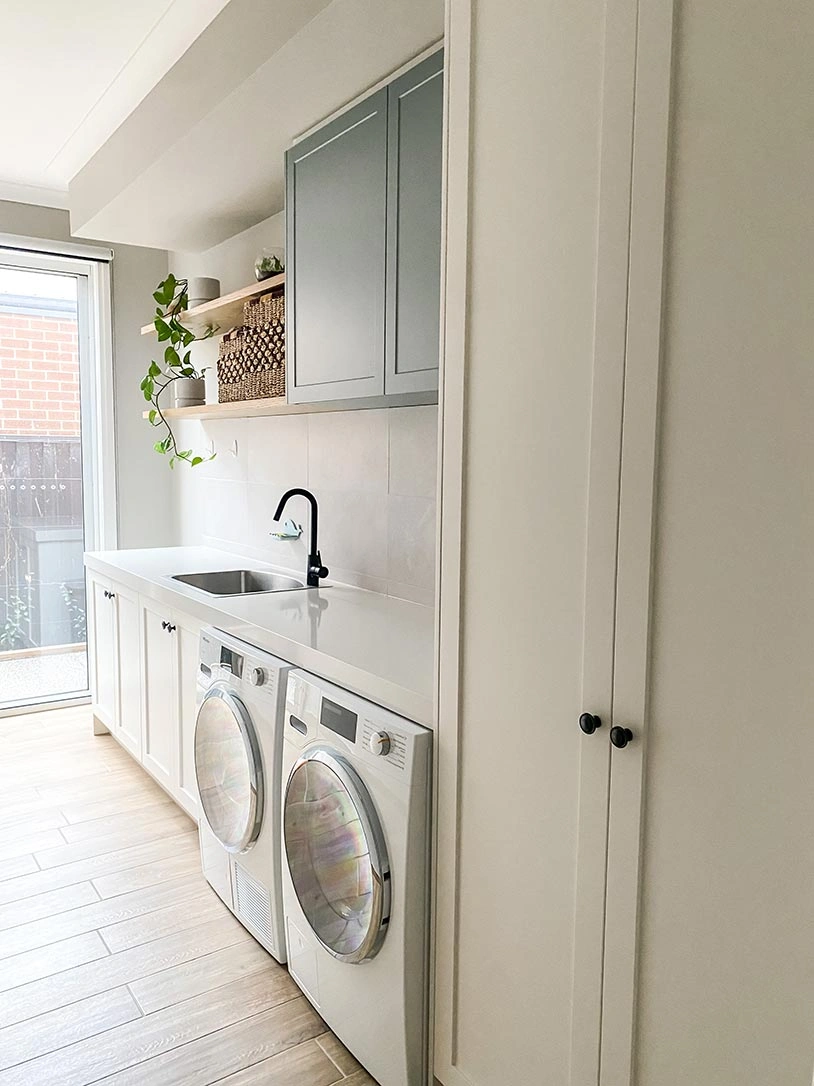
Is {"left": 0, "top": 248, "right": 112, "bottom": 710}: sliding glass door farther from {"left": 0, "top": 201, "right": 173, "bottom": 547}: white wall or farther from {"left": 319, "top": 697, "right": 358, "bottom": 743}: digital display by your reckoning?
{"left": 319, "top": 697, "right": 358, "bottom": 743}: digital display

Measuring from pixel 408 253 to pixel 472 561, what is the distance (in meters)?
0.92

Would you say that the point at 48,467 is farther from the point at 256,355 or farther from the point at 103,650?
the point at 256,355

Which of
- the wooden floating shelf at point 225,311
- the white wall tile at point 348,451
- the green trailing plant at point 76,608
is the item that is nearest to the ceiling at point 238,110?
the wooden floating shelf at point 225,311

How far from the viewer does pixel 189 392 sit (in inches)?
144

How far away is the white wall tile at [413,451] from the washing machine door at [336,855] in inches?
39.3

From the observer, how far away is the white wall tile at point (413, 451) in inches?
101

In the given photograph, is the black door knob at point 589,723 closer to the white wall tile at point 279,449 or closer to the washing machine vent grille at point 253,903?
the washing machine vent grille at point 253,903

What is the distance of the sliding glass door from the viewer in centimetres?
418

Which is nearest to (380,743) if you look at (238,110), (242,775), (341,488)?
(242,775)

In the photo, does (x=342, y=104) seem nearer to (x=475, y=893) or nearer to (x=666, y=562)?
(x=666, y=562)

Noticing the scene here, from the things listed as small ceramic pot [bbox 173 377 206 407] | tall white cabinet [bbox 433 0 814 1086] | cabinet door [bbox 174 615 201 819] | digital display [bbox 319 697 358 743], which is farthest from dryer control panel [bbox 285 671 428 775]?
small ceramic pot [bbox 173 377 206 407]

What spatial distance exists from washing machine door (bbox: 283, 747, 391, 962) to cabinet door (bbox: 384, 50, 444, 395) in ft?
3.10

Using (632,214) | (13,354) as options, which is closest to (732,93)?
(632,214)

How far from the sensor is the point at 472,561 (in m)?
1.52
